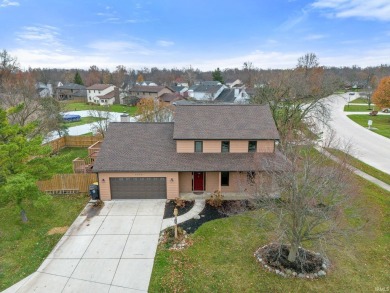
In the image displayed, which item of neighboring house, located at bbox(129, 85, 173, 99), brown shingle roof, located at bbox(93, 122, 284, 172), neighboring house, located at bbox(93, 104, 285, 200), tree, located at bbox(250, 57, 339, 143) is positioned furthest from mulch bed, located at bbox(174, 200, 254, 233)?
neighboring house, located at bbox(129, 85, 173, 99)

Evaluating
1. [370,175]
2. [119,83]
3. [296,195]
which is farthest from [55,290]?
[119,83]

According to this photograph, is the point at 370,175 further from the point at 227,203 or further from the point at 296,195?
the point at 296,195

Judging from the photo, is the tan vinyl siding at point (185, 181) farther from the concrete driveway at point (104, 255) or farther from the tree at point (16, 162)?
the tree at point (16, 162)

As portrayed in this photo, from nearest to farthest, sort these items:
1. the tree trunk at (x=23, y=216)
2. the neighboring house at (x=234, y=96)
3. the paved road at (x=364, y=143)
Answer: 1. the tree trunk at (x=23, y=216)
2. the paved road at (x=364, y=143)
3. the neighboring house at (x=234, y=96)

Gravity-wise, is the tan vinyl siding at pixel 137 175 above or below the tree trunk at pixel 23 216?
above

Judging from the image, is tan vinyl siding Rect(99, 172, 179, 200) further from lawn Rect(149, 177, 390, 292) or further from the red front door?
lawn Rect(149, 177, 390, 292)

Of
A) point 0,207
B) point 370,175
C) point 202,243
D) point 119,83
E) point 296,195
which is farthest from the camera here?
point 119,83

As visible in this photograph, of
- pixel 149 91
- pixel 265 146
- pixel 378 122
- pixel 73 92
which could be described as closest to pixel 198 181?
pixel 265 146

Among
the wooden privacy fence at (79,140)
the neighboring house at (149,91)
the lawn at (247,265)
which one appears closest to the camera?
the lawn at (247,265)

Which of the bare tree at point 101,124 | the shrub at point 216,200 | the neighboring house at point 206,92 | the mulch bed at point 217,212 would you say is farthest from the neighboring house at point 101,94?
the mulch bed at point 217,212
